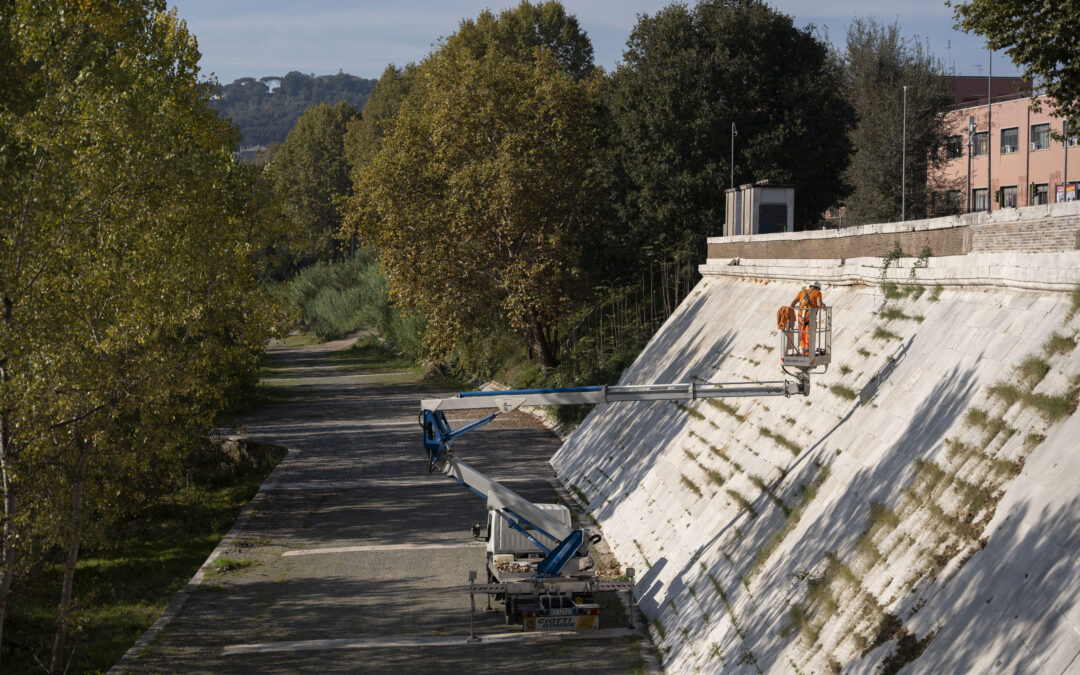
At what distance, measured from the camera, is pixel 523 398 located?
13.8 m

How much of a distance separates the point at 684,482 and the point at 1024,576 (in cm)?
922

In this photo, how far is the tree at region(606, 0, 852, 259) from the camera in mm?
34281

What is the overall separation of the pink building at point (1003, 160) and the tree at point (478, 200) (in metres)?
20.9

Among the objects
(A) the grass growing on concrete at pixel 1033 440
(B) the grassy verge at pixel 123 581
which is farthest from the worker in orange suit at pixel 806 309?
(B) the grassy verge at pixel 123 581

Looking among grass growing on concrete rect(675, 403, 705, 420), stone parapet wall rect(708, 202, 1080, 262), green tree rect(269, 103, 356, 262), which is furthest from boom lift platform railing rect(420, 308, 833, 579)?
green tree rect(269, 103, 356, 262)

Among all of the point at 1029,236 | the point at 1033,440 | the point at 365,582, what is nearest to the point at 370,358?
the point at 365,582

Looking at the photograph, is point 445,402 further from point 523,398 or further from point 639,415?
point 639,415

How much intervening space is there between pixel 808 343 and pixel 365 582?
8.16 m

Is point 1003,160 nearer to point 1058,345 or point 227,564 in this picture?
point 227,564

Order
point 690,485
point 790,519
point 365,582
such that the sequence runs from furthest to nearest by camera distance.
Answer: point 365,582 → point 690,485 → point 790,519

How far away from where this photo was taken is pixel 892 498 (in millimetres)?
9578

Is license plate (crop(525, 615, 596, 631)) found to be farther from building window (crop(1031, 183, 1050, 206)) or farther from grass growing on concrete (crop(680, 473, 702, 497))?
building window (crop(1031, 183, 1050, 206))

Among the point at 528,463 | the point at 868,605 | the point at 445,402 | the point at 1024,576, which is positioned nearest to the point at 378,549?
the point at 445,402

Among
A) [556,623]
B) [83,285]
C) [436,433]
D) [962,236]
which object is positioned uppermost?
[962,236]
